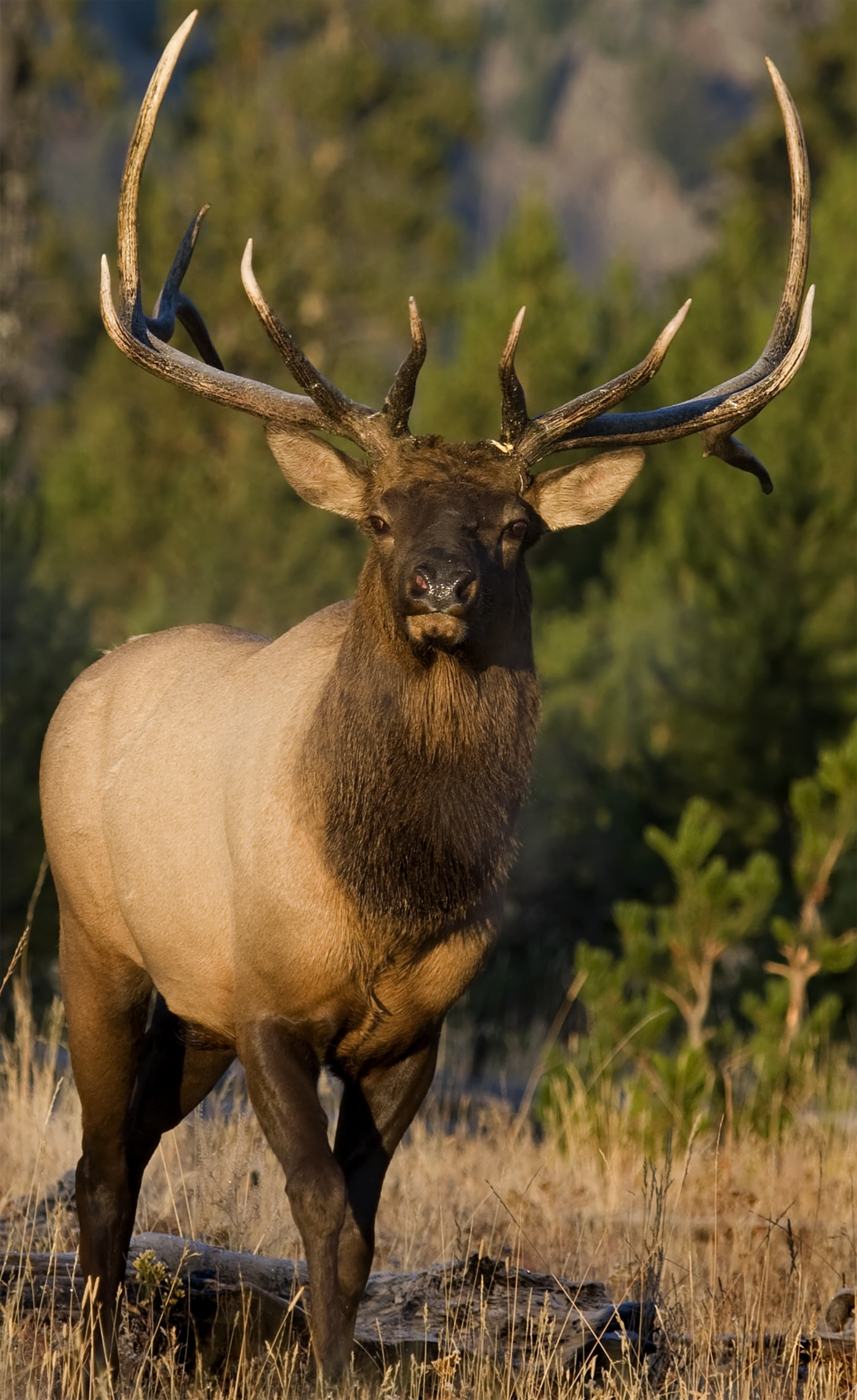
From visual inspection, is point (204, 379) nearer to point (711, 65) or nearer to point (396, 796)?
point (396, 796)

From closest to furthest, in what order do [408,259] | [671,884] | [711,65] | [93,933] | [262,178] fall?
[93,933]
[671,884]
[262,178]
[408,259]
[711,65]

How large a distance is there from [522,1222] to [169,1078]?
4.63 ft

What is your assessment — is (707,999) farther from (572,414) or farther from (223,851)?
(572,414)

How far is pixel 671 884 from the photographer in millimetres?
14773

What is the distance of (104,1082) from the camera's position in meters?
5.33

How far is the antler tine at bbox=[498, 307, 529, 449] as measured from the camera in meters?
4.66

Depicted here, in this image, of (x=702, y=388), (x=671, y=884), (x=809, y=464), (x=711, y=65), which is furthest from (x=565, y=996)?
(x=711, y=65)

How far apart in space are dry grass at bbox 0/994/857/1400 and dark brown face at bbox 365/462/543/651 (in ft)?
5.05

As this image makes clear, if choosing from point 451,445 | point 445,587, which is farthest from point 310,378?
point 445,587

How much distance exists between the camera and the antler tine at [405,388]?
4570 millimetres

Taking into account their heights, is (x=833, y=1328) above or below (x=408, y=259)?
below

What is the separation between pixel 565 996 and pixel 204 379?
10.5 metres

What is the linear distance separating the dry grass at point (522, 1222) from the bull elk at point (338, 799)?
1.04 ft

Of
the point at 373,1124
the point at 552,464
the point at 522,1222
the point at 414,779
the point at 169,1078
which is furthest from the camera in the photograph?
the point at 552,464
